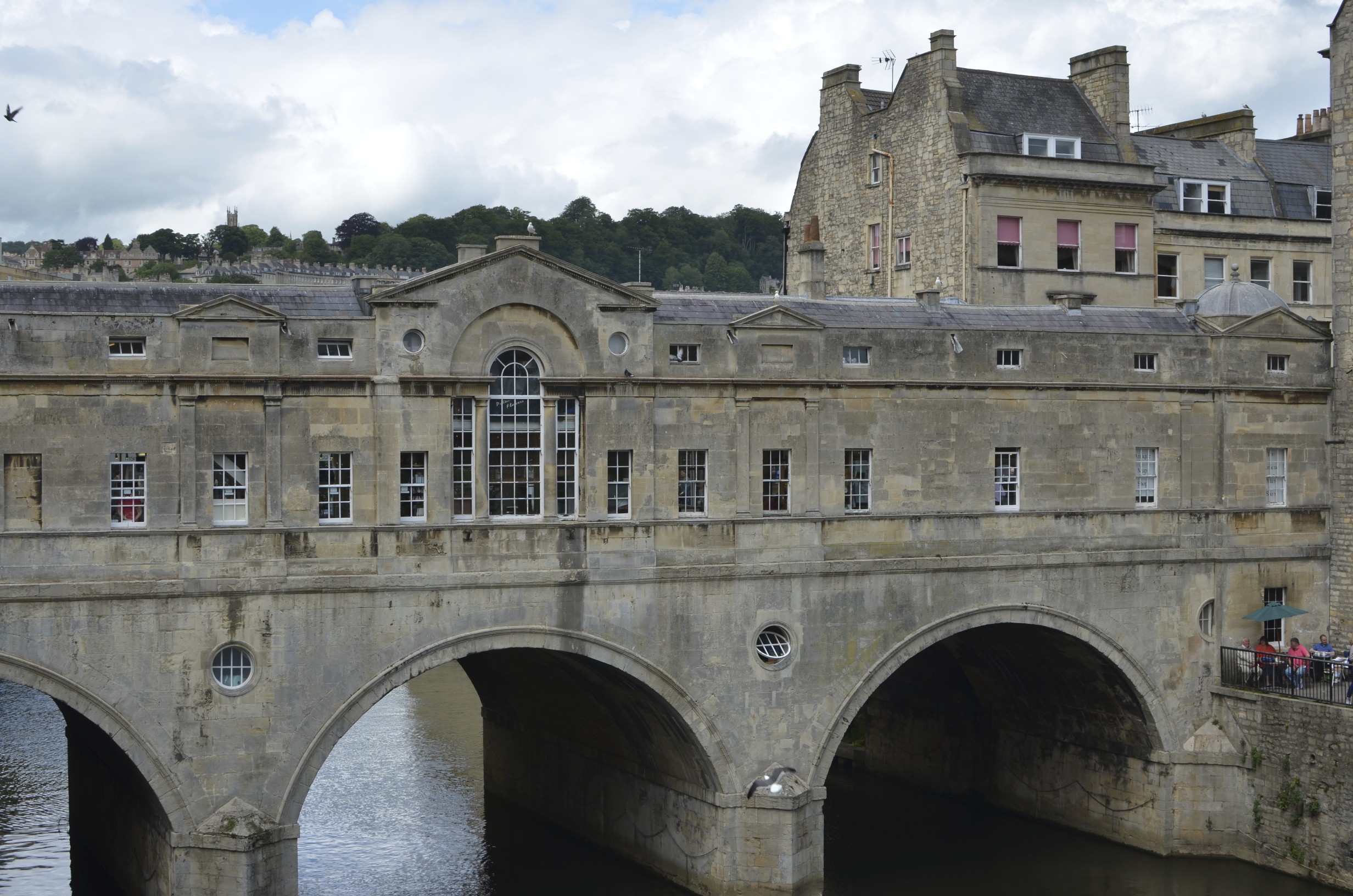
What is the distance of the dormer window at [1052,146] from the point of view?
45.2 m

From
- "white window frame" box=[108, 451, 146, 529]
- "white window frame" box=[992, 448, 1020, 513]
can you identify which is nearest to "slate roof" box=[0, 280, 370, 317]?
"white window frame" box=[108, 451, 146, 529]

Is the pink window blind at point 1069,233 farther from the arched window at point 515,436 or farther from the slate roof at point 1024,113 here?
the arched window at point 515,436

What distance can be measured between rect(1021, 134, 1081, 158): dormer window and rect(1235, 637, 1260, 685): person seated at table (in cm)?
1495

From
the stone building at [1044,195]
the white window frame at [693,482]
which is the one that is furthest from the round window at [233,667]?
the stone building at [1044,195]

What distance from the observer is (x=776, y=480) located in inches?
1302

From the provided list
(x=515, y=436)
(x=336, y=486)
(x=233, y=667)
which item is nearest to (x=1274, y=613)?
(x=515, y=436)

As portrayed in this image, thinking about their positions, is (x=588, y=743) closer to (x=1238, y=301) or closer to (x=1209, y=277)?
(x=1238, y=301)

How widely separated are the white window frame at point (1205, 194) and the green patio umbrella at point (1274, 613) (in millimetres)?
14888

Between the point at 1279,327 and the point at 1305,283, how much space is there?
39.8 ft

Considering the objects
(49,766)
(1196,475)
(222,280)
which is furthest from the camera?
(222,280)

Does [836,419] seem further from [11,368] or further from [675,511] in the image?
[11,368]

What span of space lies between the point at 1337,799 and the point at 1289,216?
21166 mm

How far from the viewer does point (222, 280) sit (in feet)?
238

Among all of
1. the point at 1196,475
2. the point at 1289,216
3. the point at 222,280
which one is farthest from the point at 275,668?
the point at 222,280
